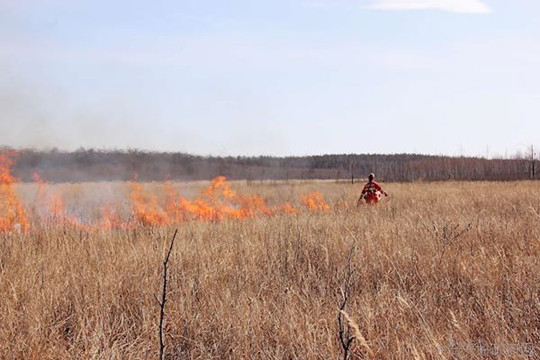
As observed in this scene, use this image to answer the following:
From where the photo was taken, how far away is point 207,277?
4.61 metres

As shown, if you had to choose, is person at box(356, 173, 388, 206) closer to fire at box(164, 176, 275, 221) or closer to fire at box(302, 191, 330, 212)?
fire at box(302, 191, 330, 212)

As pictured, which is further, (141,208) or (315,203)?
(315,203)

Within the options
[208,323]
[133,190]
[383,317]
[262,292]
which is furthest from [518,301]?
[133,190]

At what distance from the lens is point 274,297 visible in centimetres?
420

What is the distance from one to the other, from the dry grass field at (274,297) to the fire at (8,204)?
4.27 ft

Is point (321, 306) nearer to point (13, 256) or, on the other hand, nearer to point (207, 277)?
point (207, 277)

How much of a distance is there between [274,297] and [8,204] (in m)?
7.32

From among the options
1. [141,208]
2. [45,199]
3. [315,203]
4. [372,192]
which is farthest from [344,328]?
[315,203]

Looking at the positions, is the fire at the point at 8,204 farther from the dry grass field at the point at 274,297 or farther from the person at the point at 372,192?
the person at the point at 372,192

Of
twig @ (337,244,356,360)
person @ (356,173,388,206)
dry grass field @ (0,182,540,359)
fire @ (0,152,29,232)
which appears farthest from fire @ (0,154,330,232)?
twig @ (337,244,356,360)

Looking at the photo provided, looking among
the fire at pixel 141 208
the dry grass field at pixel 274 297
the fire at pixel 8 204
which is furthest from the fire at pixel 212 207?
the dry grass field at pixel 274 297

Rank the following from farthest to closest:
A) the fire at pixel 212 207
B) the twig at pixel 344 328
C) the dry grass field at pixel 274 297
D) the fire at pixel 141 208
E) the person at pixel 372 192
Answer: the person at pixel 372 192, the fire at pixel 212 207, the fire at pixel 141 208, the dry grass field at pixel 274 297, the twig at pixel 344 328

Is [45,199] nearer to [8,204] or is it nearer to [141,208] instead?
[141,208]

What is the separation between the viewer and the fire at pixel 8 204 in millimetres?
7817
